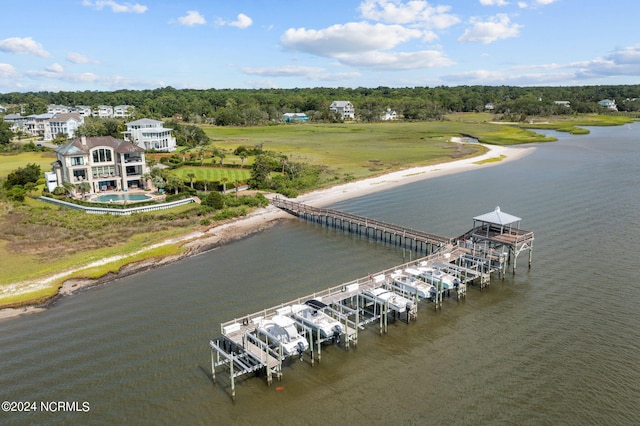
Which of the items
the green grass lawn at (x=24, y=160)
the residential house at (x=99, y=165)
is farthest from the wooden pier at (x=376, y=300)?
the green grass lawn at (x=24, y=160)

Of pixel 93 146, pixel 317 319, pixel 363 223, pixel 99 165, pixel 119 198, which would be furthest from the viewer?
pixel 99 165

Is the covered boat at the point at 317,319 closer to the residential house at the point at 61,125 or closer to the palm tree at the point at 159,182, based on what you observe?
the palm tree at the point at 159,182

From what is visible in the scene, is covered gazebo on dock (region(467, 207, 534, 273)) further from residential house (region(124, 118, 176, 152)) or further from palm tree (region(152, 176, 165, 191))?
residential house (region(124, 118, 176, 152))

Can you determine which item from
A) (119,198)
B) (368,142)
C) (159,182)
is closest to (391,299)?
(159,182)

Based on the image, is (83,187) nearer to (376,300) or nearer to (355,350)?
(376,300)

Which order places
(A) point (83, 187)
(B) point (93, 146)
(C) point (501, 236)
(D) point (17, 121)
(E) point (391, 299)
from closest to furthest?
1. (E) point (391, 299)
2. (C) point (501, 236)
3. (A) point (83, 187)
4. (B) point (93, 146)
5. (D) point (17, 121)

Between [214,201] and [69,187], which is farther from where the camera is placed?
[69,187]

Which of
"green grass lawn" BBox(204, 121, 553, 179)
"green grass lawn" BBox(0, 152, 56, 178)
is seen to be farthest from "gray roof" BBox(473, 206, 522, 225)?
"green grass lawn" BBox(0, 152, 56, 178)
